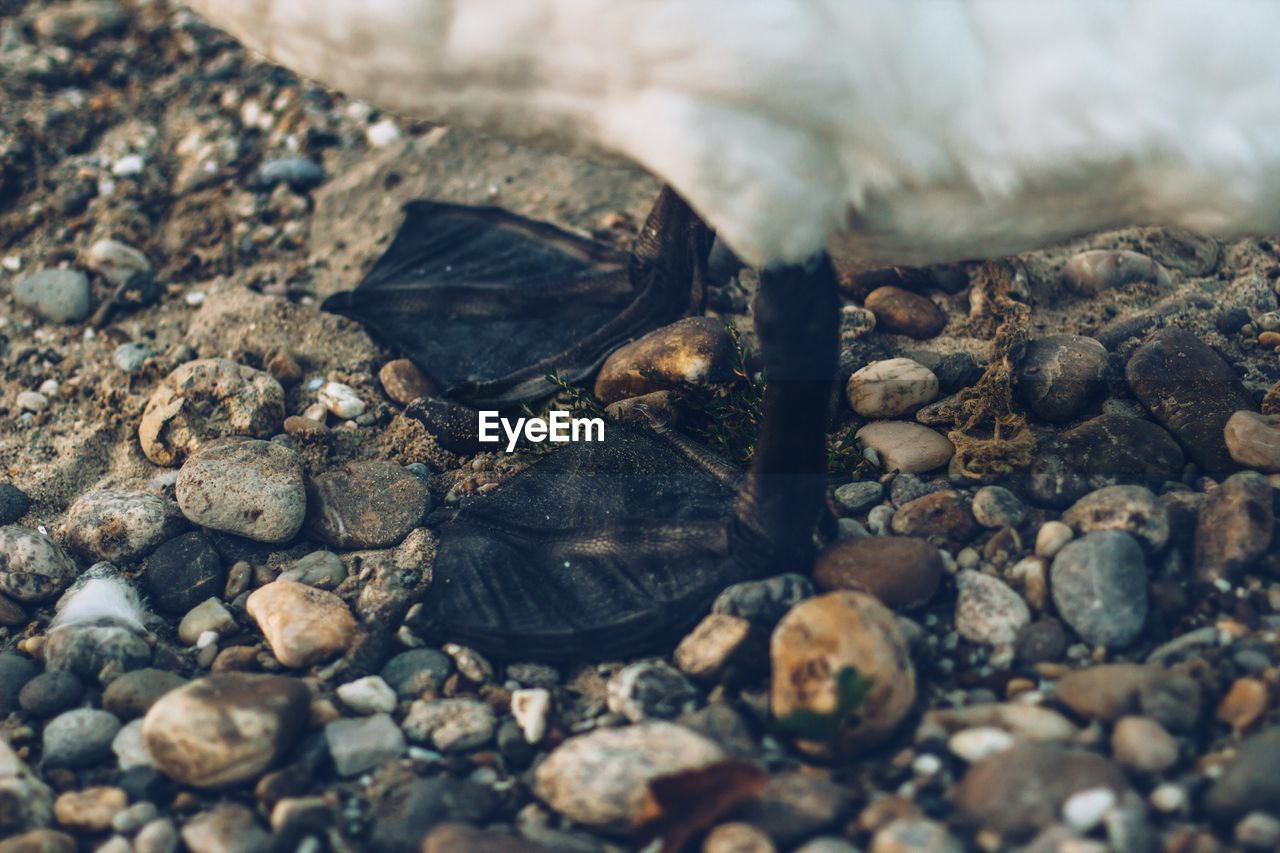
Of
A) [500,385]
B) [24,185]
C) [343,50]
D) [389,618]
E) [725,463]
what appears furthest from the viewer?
[24,185]

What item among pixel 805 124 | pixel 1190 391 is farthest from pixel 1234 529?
pixel 805 124

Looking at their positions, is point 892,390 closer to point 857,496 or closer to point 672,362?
point 857,496

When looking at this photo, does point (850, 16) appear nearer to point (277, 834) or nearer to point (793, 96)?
point (793, 96)

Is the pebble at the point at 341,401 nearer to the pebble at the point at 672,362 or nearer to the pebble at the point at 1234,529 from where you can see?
the pebble at the point at 672,362

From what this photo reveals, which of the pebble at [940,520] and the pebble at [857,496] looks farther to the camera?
the pebble at [857,496]

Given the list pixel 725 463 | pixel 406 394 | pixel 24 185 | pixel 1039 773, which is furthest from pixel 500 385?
pixel 24 185

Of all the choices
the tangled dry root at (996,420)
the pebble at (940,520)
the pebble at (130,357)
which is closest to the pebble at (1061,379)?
the tangled dry root at (996,420)

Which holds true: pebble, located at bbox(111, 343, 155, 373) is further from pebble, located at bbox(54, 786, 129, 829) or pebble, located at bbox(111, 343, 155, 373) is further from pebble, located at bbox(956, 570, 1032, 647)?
pebble, located at bbox(956, 570, 1032, 647)
